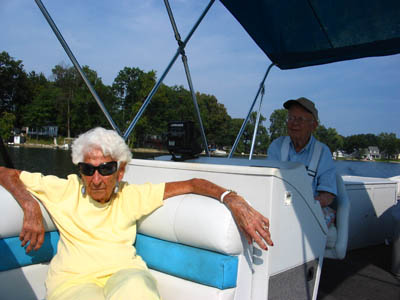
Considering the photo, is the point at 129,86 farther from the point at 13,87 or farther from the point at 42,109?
the point at 13,87

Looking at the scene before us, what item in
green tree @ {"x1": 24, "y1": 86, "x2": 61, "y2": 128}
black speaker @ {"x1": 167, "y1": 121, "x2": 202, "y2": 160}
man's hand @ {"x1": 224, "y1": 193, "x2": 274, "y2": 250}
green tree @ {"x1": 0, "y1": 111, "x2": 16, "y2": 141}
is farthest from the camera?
green tree @ {"x1": 24, "y1": 86, "x2": 61, "y2": 128}

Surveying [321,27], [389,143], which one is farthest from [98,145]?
[389,143]

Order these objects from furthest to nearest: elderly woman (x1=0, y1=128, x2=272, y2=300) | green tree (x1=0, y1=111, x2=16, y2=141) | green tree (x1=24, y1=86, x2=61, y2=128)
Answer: green tree (x1=24, y1=86, x2=61, y2=128), green tree (x1=0, y1=111, x2=16, y2=141), elderly woman (x1=0, y1=128, x2=272, y2=300)

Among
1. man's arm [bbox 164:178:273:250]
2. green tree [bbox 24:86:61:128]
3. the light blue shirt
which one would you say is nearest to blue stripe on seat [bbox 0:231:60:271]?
man's arm [bbox 164:178:273:250]

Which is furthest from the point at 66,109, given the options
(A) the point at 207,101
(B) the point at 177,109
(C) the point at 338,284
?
(C) the point at 338,284

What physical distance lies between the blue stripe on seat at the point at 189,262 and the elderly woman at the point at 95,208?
80 millimetres

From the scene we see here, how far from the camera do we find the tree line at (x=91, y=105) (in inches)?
1425

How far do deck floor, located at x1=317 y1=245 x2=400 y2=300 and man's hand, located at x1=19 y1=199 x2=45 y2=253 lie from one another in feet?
6.46

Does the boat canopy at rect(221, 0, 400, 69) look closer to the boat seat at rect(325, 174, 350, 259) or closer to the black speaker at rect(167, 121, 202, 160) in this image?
the black speaker at rect(167, 121, 202, 160)

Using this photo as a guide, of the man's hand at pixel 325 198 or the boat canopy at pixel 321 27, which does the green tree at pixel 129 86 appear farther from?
the man's hand at pixel 325 198

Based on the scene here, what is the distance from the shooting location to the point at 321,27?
3.54m

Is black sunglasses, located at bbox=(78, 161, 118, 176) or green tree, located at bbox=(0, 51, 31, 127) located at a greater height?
green tree, located at bbox=(0, 51, 31, 127)

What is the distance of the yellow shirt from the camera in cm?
165

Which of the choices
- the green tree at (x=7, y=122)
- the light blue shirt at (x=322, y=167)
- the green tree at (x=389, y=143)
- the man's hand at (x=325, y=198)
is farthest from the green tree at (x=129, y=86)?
the man's hand at (x=325, y=198)
